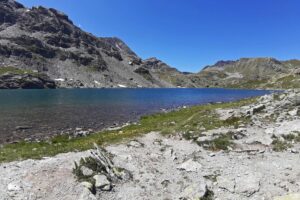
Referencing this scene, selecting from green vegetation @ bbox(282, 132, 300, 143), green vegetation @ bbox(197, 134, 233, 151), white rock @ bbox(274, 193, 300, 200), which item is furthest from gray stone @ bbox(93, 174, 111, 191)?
green vegetation @ bbox(282, 132, 300, 143)

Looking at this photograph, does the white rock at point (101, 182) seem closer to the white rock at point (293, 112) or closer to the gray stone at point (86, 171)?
the gray stone at point (86, 171)

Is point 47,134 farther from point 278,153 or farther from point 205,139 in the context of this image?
point 278,153

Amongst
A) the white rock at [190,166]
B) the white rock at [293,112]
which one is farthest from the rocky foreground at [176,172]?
the white rock at [293,112]

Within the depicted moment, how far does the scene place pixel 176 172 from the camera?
18.0 metres

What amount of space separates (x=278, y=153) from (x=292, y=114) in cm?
1373

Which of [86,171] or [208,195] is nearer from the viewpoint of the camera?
[208,195]

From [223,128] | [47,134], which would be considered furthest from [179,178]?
[47,134]

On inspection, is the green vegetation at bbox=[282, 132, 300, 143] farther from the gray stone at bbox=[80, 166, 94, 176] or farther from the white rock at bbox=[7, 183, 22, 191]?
the white rock at bbox=[7, 183, 22, 191]

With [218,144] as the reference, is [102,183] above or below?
below

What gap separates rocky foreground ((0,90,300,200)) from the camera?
571 inches

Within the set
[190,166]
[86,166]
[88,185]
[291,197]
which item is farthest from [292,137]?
[88,185]

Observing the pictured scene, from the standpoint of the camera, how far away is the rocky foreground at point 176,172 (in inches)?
571

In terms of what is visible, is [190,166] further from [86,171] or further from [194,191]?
[86,171]

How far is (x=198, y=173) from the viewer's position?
17.4 meters
